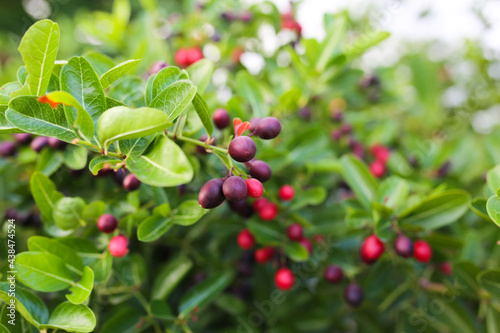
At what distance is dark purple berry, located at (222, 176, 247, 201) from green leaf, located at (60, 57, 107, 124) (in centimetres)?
39

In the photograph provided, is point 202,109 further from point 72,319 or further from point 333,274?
point 333,274

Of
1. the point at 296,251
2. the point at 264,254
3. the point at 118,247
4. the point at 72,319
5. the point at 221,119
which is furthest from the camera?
the point at 264,254

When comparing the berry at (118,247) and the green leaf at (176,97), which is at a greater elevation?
the green leaf at (176,97)

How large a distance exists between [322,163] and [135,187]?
936 millimetres

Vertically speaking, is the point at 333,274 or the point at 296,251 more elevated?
the point at 296,251

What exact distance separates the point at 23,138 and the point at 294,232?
1.16 m

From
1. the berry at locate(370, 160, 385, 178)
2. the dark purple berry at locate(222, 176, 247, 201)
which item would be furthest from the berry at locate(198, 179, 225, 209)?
the berry at locate(370, 160, 385, 178)

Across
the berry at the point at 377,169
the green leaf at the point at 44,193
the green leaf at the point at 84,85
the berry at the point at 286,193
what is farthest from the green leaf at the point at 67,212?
the berry at the point at 377,169

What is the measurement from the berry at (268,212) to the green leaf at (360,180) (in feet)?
1.11

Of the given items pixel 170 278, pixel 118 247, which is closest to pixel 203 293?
Answer: pixel 170 278

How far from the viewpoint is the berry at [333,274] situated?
5.75 feet

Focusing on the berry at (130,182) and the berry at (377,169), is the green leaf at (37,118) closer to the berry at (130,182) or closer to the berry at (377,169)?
the berry at (130,182)

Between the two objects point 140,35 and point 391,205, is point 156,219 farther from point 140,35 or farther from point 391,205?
point 140,35

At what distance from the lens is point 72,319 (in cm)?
110
